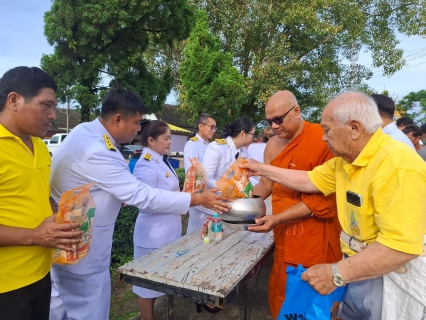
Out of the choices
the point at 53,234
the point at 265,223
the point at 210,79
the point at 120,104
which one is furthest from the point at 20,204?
the point at 210,79

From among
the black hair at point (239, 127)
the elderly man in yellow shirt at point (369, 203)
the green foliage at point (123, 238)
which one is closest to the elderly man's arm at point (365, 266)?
the elderly man in yellow shirt at point (369, 203)

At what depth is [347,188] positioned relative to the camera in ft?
5.96

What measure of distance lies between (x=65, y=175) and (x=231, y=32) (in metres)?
12.4

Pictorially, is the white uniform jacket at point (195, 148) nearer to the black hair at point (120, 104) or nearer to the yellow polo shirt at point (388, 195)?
the black hair at point (120, 104)

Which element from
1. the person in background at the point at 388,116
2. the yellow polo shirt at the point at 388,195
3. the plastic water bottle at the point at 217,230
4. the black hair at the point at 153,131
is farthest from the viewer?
the person in background at the point at 388,116

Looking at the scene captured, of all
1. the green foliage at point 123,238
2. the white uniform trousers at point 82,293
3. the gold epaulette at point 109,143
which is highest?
the gold epaulette at point 109,143

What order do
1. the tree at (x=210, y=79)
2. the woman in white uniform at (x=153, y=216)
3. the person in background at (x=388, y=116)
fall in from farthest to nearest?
the tree at (x=210, y=79) → the person in background at (x=388, y=116) → the woman in white uniform at (x=153, y=216)

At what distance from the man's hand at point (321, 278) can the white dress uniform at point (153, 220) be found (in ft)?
5.98

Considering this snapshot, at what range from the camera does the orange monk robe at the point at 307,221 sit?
94.7 inches

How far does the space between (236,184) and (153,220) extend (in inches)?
46.8

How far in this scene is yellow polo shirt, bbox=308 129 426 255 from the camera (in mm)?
1447

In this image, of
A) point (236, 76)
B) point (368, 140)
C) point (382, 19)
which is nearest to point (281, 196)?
point (368, 140)

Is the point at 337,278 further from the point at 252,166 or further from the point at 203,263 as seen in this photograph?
the point at 252,166

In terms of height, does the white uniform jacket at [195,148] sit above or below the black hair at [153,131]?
below
